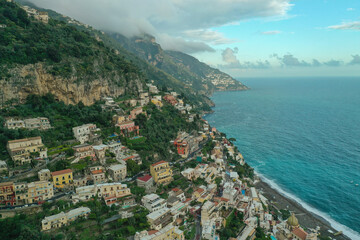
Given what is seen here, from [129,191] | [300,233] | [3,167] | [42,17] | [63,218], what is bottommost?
[300,233]

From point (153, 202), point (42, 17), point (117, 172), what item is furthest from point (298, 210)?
point (42, 17)

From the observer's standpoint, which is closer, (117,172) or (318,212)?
(117,172)

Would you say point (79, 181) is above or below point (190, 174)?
above

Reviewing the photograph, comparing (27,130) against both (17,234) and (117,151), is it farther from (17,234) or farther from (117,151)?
(17,234)

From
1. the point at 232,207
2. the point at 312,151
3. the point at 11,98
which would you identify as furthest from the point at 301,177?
the point at 11,98

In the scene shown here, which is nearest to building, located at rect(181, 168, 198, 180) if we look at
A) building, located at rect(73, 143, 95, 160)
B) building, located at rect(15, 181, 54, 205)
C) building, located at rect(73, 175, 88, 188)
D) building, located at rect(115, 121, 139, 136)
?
building, located at rect(115, 121, 139, 136)

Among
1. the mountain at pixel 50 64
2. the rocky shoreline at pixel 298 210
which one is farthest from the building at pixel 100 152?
the rocky shoreline at pixel 298 210

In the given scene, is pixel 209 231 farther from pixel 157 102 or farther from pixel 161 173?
pixel 157 102
